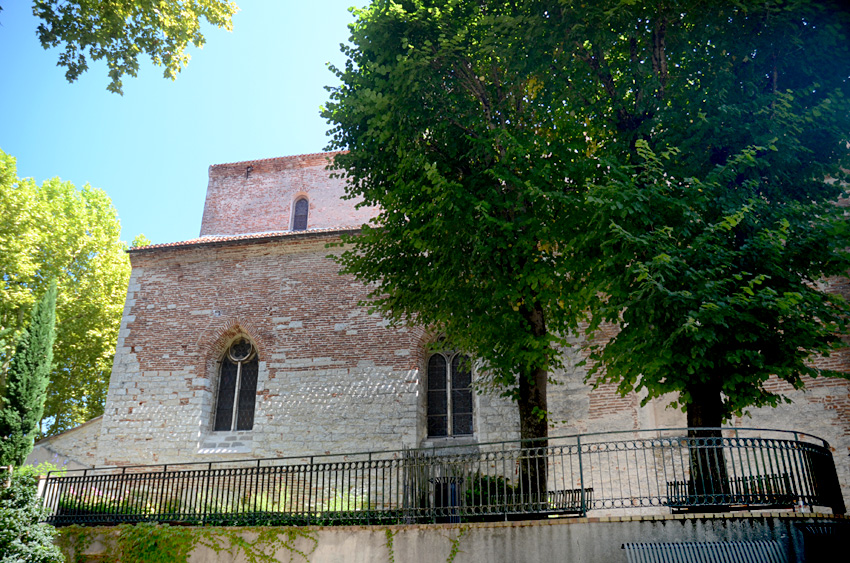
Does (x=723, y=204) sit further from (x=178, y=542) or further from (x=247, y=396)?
(x=247, y=396)

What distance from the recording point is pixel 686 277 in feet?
26.1

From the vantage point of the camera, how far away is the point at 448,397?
14500 mm

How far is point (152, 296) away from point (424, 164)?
1031 cm

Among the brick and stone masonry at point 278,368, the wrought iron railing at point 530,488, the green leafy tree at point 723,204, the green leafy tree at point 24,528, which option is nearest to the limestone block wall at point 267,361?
the brick and stone masonry at point 278,368

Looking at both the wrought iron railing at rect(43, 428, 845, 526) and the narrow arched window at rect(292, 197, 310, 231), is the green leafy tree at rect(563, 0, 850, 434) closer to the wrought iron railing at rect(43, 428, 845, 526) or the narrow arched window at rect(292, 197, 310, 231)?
the wrought iron railing at rect(43, 428, 845, 526)

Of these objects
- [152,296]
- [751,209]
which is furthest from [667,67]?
[152,296]

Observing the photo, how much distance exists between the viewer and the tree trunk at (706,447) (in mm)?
7848

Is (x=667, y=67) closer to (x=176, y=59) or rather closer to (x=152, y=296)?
(x=176, y=59)

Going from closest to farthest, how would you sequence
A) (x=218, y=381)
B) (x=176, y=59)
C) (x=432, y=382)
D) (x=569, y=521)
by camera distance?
1. (x=569, y=521)
2. (x=176, y=59)
3. (x=432, y=382)
4. (x=218, y=381)

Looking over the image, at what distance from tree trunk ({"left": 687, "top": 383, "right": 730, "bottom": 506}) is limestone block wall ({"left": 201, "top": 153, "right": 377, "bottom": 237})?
1432cm

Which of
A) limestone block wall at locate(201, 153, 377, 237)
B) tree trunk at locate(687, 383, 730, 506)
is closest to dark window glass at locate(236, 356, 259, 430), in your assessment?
limestone block wall at locate(201, 153, 377, 237)

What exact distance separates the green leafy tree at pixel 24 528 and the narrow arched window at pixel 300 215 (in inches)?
509

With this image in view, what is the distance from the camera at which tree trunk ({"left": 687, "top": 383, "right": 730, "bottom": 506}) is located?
7.85 m

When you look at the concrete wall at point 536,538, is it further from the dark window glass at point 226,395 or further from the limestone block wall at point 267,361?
the dark window glass at point 226,395
